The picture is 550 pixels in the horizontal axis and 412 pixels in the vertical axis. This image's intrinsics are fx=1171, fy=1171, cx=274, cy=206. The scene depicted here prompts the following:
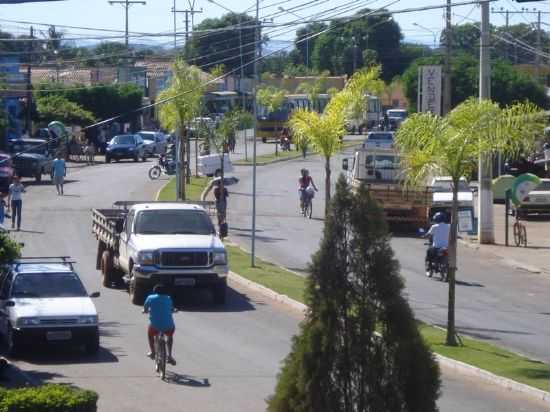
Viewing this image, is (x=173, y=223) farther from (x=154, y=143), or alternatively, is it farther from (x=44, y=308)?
(x=154, y=143)

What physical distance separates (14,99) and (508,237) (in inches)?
1634

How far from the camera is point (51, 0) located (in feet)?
42.2

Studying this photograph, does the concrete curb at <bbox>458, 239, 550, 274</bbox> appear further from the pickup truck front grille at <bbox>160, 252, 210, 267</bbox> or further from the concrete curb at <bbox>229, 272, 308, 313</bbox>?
the pickup truck front grille at <bbox>160, 252, 210, 267</bbox>

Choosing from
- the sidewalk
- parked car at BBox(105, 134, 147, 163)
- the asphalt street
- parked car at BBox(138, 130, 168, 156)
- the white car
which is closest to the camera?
the asphalt street

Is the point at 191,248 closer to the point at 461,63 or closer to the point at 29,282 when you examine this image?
the point at 29,282

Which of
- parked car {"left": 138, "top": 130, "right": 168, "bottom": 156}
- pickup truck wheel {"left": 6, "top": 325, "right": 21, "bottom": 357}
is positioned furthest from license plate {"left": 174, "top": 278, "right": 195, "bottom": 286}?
parked car {"left": 138, "top": 130, "right": 168, "bottom": 156}

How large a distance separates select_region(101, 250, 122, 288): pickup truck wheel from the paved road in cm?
435

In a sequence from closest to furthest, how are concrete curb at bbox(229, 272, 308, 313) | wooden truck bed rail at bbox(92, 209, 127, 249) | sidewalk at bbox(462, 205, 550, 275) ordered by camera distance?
concrete curb at bbox(229, 272, 308, 313) < wooden truck bed rail at bbox(92, 209, 127, 249) < sidewalk at bbox(462, 205, 550, 275)

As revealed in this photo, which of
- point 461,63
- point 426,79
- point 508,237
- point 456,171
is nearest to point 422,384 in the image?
point 456,171

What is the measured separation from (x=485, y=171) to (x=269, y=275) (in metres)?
9.85

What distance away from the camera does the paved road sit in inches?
863

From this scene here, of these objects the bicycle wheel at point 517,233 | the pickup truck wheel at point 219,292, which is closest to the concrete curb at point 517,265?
the bicycle wheel at point 517,233

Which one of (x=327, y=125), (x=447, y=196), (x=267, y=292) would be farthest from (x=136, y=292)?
(x=447, y=196)

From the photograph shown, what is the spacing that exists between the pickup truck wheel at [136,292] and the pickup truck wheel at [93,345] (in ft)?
15.6
